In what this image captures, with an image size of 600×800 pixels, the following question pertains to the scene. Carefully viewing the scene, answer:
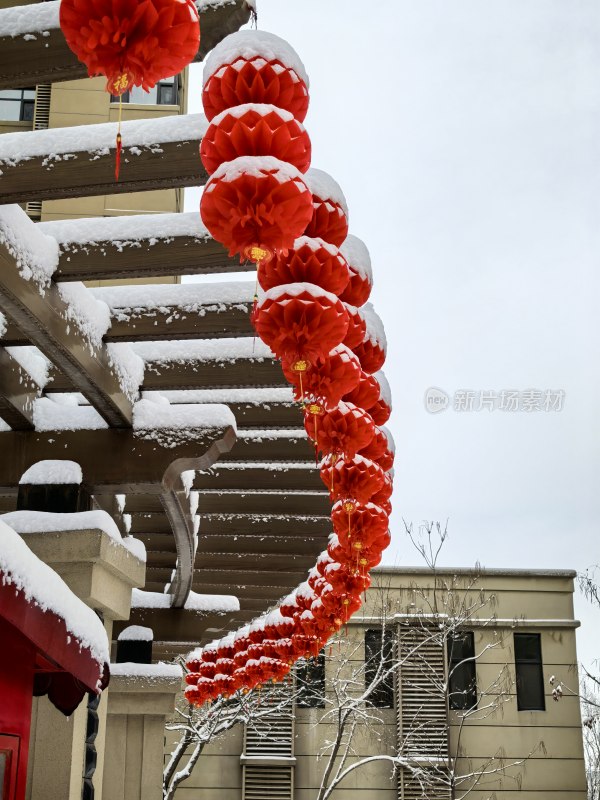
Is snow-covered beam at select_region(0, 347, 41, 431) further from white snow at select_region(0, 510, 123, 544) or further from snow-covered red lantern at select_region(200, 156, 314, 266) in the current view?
snow-covered red lantern at select_region(200, 156, 314, 266)

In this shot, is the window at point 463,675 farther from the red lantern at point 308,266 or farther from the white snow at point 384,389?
the red lantern at point 308,266

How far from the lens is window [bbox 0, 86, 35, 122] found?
16.1 meters

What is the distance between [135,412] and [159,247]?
6.02ft

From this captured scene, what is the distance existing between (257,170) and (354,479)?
10.4 feet

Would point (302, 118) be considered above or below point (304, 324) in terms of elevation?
above

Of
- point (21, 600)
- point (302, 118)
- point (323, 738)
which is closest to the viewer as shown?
point (302, 118)

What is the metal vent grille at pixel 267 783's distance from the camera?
23078mm

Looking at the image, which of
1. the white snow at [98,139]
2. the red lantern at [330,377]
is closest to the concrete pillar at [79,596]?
the red lantern at [330,377]

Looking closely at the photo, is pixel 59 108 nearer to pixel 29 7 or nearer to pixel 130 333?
pixel 130 333

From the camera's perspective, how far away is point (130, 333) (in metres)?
6.02

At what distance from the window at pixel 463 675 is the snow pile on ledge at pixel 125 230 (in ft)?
67.0

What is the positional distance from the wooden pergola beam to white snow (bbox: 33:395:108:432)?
316 millimetres

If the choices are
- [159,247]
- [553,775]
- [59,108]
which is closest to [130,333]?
[159,247]

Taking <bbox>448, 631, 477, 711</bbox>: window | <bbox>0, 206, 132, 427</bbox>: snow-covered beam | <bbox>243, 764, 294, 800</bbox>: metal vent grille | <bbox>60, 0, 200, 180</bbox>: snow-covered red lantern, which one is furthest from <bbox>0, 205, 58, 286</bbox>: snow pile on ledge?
<bbox>448, 631, 477, 711</bbox>: window
